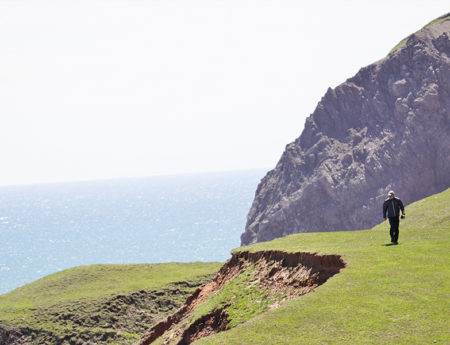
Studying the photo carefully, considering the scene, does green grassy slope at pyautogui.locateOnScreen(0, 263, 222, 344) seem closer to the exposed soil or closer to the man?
the exposed soil

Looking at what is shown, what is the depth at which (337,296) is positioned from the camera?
18172mm

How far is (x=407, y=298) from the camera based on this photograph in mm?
17016

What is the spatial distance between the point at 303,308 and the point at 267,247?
1564 centimetres

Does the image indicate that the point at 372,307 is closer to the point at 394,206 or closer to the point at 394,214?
the point at 394,214

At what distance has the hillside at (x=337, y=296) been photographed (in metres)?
14.9

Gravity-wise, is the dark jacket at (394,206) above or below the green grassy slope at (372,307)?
above

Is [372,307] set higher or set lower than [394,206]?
lower

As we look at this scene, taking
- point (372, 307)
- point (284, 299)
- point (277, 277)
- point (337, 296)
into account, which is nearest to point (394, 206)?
point (277, 277)

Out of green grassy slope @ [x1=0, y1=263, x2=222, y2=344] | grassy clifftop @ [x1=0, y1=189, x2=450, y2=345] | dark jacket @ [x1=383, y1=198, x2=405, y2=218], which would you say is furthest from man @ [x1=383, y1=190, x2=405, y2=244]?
green grassy slope @ [x1=0, y1=263, x2=222, y2=344]

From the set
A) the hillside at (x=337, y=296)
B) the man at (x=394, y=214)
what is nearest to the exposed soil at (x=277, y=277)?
the hillside at (x=337, y=296)

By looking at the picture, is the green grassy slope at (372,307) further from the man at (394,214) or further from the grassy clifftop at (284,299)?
the man at (394,214)

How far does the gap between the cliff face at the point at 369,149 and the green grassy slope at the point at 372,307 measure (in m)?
A: 95.0

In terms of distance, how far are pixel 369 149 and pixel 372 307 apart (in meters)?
111

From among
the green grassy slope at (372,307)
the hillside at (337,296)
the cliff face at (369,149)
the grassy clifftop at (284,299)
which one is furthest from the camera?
the cliff face at (369,149)
